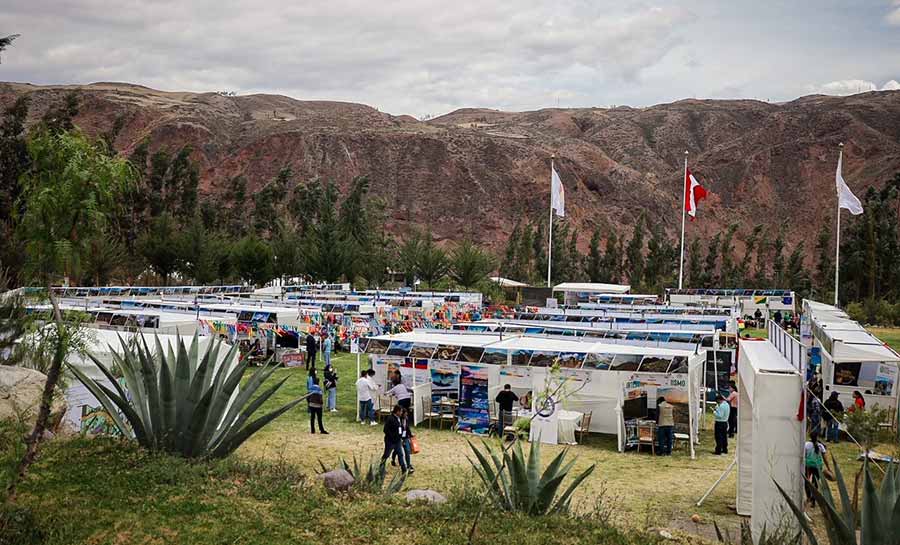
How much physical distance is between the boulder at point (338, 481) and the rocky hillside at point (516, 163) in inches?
3920

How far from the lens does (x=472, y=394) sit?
1578 centimetres

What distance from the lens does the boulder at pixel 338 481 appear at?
8.24 metres

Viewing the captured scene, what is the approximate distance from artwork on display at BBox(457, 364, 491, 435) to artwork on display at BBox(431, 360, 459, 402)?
0.13 meters

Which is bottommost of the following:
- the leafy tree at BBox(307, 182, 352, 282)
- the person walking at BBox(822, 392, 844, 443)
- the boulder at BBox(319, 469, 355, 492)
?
the person walking at BBox(822, 392, 844, 443)

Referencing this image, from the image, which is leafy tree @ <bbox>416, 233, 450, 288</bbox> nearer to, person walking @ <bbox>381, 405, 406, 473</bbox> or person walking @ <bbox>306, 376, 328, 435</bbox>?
person walking @ <bbox>306, 376, 328, 435</bbox>

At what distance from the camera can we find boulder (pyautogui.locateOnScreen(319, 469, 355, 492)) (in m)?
8.24

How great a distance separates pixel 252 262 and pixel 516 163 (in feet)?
232

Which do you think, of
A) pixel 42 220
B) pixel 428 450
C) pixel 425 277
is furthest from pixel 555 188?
pixel 42 220

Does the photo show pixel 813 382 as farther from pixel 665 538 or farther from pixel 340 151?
pixel 340 151

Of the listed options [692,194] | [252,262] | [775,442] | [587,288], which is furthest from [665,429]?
[252,262]

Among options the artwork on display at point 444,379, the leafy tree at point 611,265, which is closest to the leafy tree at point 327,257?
the leafy tree at point 611,265

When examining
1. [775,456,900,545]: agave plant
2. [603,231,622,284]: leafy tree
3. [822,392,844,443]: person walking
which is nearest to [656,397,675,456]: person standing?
[822,392,844,443]: person walking

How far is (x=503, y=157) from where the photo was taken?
399ft

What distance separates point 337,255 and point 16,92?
12072cm
